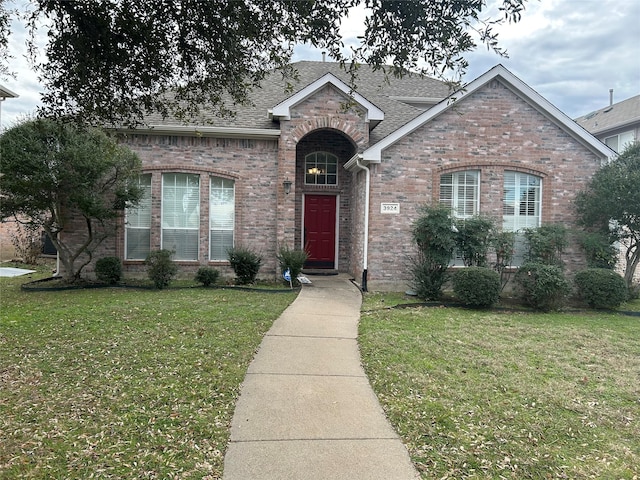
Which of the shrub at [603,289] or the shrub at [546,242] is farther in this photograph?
the shrub at [546,242]

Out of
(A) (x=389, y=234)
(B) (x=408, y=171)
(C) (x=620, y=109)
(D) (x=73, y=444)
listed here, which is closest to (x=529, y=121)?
(B) (x=408, y=171)

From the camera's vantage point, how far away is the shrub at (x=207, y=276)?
11.0 m

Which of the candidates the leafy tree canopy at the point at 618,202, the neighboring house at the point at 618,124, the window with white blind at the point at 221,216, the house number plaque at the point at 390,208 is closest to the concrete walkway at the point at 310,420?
the house number plaque at the point at 390,208

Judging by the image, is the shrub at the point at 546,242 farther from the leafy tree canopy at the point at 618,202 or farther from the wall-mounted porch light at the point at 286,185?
the wall-mounted porch light at the point at 286,185

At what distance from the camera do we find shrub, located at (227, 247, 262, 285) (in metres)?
11.3

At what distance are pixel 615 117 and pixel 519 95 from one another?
15.2m

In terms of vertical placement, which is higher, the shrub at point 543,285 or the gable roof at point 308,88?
the gable roof at point 308,88

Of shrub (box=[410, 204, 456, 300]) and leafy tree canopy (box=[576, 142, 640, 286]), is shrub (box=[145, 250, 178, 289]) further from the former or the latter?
leafy tree canopy (box=[576, 142, 640, 286])

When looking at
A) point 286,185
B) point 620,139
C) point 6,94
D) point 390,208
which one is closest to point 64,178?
point 286,185

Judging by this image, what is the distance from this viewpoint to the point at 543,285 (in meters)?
9.23

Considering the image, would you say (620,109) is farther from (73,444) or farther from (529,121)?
(73,444)

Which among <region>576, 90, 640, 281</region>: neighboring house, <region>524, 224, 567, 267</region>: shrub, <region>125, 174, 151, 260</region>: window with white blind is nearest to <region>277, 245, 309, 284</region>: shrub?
<region>125, 174, 151, 260</region>: window with white blind

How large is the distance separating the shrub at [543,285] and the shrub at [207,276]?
7.49m

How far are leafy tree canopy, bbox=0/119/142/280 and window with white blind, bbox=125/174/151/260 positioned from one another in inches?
21.4
